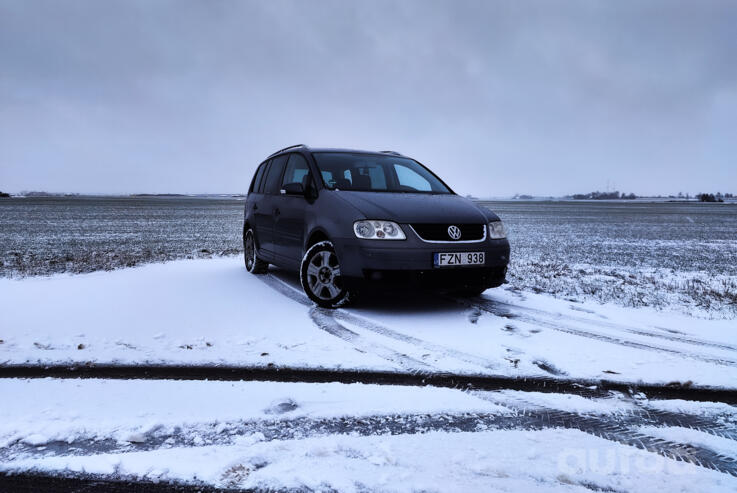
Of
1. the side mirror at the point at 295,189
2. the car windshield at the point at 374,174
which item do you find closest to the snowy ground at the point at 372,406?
the side mirror at the point at 295,189

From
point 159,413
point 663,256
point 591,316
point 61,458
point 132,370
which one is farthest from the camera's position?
point 663,256

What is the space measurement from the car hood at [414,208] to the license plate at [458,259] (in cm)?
35

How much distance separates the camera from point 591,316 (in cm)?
545

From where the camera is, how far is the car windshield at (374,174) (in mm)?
6102

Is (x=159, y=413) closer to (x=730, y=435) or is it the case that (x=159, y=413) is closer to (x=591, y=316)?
(x=730, y=435)

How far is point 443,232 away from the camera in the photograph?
5.21 meters

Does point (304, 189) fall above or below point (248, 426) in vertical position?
above

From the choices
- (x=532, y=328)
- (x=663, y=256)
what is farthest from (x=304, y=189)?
(x=663, y=256)

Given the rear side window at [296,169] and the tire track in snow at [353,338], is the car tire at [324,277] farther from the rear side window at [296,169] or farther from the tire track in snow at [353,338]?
the rear side window at [296,169]

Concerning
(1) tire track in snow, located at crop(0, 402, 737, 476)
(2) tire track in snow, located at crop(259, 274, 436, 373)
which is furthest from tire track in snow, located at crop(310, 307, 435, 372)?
(1) tire track in snow, located at crop(0, 402, 737, 476)

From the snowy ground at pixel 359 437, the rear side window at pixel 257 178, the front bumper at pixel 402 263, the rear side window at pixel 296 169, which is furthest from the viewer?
the rear side window at pixel 257 178

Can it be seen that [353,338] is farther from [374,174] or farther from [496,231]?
[374,174]

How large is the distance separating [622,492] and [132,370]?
3013 millimetres

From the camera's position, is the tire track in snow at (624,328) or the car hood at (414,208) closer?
the tire track in snow at (624,328)
